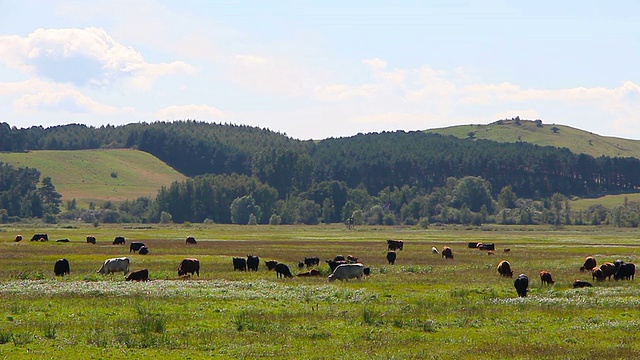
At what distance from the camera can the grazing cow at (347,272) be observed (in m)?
42.6

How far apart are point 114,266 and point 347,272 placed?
1378cm

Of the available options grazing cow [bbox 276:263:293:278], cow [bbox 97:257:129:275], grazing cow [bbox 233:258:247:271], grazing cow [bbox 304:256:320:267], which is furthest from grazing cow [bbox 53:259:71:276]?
grazing cow [bbox 304:256:320:267]

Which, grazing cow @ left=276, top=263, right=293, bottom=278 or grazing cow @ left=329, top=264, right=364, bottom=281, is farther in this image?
grazing cow @ left=276, top=263, right=293, bottom=278

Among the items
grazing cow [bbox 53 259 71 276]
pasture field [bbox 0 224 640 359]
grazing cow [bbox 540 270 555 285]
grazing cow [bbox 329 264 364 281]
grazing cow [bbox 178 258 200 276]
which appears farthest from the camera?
grazing cow [bbox 178 258 200 276]

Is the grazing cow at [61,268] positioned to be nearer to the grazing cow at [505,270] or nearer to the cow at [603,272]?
the grazing cow at [505,270]

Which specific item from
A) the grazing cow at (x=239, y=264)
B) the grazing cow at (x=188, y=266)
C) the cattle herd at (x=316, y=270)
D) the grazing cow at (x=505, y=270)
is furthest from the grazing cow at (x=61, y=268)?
the grazing cow at (x=505, y=270)

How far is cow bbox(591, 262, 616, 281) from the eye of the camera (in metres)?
42.8

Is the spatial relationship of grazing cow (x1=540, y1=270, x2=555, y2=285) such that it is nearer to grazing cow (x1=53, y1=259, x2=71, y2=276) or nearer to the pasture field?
the pasture field

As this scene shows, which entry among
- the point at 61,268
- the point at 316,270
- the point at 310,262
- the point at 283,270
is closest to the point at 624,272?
the point at 316,270

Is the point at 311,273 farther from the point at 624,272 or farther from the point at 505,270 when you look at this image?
the point at 624,272

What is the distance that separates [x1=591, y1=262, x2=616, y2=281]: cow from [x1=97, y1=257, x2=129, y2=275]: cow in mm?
25629

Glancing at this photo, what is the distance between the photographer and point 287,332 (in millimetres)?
24641

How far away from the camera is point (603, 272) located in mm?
43219

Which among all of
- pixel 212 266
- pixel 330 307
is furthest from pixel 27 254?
pixel 330 307
